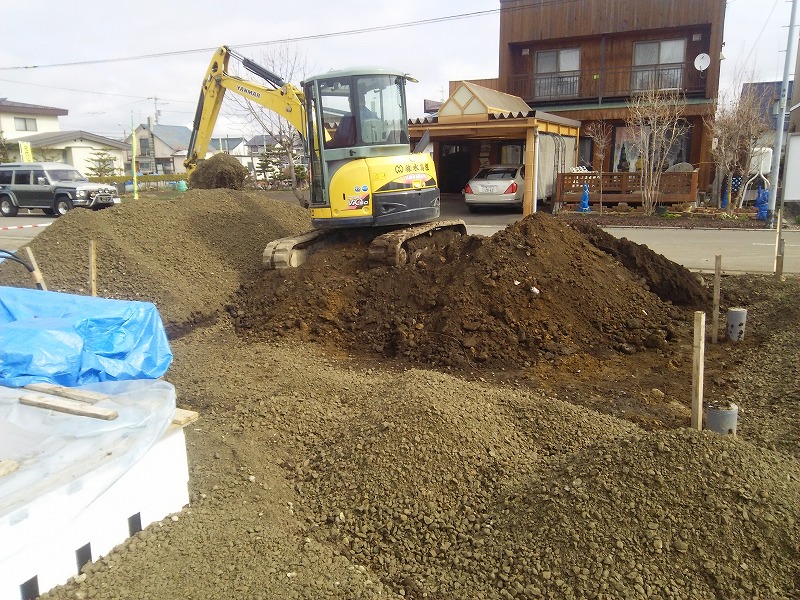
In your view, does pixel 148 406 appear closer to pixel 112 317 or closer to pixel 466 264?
pixel 112 317

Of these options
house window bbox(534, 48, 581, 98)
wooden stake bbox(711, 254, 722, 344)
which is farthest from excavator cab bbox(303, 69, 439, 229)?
house window bbox(534, 48, 581, 98)

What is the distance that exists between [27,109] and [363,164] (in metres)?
45.9

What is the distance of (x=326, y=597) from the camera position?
3.12 meters

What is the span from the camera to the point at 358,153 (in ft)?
30.3

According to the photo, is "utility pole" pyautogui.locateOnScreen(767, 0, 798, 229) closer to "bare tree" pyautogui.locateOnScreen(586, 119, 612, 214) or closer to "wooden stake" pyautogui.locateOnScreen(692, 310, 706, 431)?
"bare tree" pyautogui.locateOnScreen(586, 119, 612, 214)

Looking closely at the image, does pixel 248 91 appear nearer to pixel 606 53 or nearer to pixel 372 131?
pixel 372 131

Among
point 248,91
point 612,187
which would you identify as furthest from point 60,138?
point 248,91

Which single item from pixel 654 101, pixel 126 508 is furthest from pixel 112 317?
pixel 654 101

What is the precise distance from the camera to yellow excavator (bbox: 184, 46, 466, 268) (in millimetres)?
9070

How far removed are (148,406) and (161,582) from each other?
3.32 feet

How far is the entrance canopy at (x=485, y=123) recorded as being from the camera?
1959cm

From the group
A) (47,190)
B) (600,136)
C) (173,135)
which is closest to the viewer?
(47,190)

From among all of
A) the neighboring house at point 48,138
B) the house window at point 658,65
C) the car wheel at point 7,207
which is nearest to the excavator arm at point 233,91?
the car wheel at point 7,207

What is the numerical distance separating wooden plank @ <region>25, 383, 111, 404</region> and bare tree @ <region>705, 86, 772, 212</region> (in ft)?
71.7
